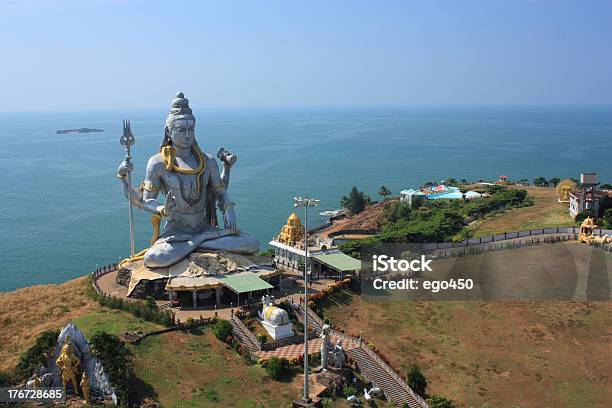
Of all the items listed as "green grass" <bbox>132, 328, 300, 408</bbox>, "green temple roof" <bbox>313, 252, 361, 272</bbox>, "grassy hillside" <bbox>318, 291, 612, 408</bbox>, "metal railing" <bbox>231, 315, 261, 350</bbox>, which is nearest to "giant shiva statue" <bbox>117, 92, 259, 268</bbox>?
"green temple roof" <bbox>313, 252, 361, 272</bbox>

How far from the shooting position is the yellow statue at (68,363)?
20.4 metres

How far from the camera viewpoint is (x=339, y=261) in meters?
33.8

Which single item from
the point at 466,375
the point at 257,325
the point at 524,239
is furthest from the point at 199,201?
the point at 524,239

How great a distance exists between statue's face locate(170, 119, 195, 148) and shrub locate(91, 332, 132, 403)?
11.4 meters

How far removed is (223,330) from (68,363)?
21.7 ft

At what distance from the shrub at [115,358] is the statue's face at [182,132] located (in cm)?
1136

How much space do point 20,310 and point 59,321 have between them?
270 cm

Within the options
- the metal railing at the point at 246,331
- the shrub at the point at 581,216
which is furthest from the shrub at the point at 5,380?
the shrub at the point at 581,216

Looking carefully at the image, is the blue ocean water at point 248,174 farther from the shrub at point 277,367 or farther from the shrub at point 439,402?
the shrub at point 439,402

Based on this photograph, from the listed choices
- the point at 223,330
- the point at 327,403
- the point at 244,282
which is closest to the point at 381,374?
the point at 327,403

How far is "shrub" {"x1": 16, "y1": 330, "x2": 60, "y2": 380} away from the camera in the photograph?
21.6m

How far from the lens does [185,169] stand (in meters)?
31.1

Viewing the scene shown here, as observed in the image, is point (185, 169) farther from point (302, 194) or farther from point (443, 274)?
point (302, 194)

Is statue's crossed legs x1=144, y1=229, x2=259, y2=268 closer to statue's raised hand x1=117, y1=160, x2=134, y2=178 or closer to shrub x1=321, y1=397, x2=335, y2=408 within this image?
statue's raised hand x1=117, y1=160, x2=134, y2=178
